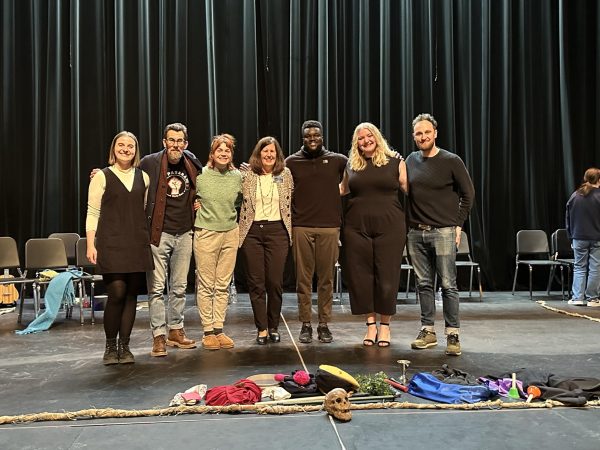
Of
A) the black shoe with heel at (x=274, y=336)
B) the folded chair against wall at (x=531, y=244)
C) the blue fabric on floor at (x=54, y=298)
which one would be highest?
the folded chair against wall at (x=531, y=244)

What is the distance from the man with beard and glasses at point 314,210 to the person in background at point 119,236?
1019 millimetres

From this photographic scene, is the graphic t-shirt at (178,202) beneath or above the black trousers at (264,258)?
above

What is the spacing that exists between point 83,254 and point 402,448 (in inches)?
186

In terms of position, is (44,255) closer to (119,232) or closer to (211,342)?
(211,342)

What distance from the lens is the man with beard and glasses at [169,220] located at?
144 inches

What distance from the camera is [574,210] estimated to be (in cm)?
651

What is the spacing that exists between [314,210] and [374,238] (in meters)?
0.44

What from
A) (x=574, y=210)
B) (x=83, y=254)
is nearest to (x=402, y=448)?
(x=83, y=254)

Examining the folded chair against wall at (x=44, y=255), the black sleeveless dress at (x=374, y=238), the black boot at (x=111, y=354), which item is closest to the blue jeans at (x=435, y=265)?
the black sleeveless dress at (x=374, y=238)

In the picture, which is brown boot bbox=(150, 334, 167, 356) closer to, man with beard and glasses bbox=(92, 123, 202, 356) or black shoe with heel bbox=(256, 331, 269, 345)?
man with beard and glasses bbox=(92, 123, 202, 356)

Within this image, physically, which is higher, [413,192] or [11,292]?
[413,192]

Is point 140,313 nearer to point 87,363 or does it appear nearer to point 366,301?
point 87,363

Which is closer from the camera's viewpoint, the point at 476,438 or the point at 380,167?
the point at 476,438

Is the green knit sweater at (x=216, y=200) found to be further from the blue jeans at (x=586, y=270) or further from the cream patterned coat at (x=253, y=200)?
the blue jeans at (x=586, y=270)
